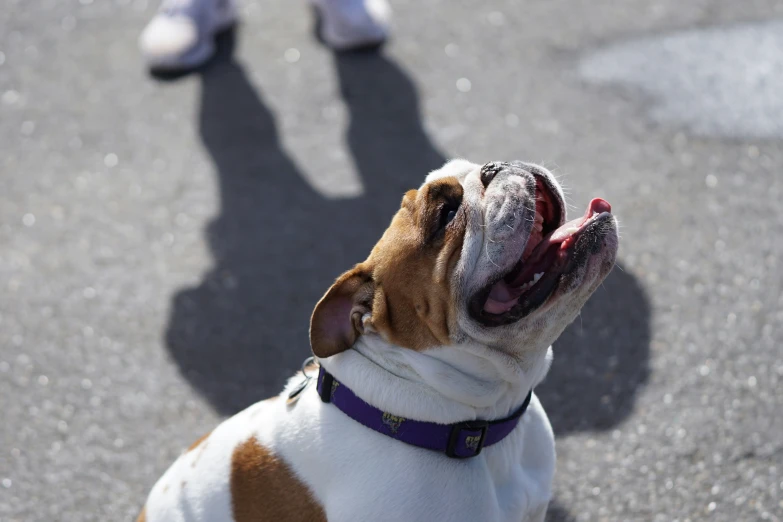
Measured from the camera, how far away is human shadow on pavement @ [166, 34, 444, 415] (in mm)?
3830

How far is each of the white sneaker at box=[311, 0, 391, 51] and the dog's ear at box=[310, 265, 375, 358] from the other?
335 cm

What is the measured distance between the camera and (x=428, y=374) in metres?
2.37

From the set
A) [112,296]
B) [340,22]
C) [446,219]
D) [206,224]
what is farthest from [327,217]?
[446,219]

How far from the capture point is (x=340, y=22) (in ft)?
18.1

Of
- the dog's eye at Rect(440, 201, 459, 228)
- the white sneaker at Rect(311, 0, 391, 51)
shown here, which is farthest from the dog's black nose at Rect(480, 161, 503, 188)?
the white sneaker at Rect(311, 0, 391, 51)

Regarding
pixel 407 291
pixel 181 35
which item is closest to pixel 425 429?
pixel 407 291

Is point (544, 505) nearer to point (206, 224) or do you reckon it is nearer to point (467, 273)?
point (467, 273)

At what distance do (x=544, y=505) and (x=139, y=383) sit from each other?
1958 mm

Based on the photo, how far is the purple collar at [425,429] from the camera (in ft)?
7.72

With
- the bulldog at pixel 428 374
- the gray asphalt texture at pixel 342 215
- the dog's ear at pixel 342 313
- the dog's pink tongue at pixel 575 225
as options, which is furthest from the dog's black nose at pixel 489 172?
the gray asphalt texture at pixel 342 215

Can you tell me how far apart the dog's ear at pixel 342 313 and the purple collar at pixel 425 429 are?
0.44 feet

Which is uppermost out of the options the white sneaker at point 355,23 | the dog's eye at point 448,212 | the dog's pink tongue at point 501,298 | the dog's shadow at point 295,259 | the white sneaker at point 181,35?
the dog's eye at point 448,212

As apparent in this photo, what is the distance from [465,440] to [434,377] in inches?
7.7

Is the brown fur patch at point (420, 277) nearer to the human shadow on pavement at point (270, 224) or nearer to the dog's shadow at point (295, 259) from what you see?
the dog's shadow at point (295, 259)
